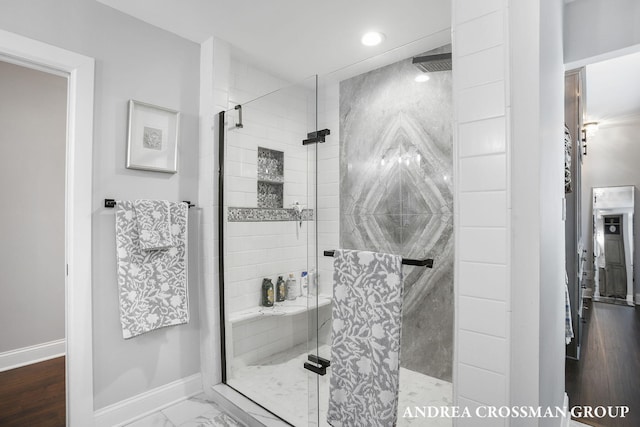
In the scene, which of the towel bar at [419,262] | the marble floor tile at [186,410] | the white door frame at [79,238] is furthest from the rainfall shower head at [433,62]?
the marble floor tile at [186,410]

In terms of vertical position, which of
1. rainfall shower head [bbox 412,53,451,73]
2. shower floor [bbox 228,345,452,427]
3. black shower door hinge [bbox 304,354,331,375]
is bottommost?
shower floor [bbox 228,345,452,427]

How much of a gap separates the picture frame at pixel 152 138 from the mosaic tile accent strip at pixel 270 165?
0.65 m

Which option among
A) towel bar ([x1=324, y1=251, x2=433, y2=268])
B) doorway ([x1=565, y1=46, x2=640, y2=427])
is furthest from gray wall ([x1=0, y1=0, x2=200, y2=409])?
doorway ([x1=565, y1=46, x2=640, y2=427])

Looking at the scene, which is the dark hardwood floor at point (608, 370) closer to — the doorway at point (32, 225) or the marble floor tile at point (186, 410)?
the marble floor tile at point (186, 410)

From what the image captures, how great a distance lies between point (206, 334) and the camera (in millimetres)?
2223

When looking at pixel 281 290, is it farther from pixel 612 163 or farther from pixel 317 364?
pixel 612 163

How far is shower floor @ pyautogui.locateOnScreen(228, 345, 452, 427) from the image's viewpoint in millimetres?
1343

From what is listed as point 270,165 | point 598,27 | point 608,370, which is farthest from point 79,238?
point 608,370

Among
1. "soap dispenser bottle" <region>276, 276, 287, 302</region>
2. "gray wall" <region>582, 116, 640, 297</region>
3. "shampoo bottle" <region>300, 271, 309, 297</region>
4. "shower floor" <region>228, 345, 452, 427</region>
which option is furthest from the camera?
"gray wall" <region>582, 116, 640, 297</region>

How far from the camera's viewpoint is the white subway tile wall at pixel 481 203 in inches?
40.9

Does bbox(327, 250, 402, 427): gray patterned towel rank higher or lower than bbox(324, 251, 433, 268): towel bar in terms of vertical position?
lower

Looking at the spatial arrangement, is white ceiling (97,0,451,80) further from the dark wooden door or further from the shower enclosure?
the dark wooden door

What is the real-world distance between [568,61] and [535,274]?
1.77m

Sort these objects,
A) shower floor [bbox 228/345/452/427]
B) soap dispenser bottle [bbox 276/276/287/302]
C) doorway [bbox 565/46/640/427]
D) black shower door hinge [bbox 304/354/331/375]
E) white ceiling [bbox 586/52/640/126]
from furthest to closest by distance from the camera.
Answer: white ceiling [bbox 586/52/640/126] → doorway [bbox 565/46/640/427] → soap dispenser bottle [bbox 276/276/287/302] → black shower door hinge [bbox 304/354/331/375] → shower floor [bbox 228/345/452/427]
